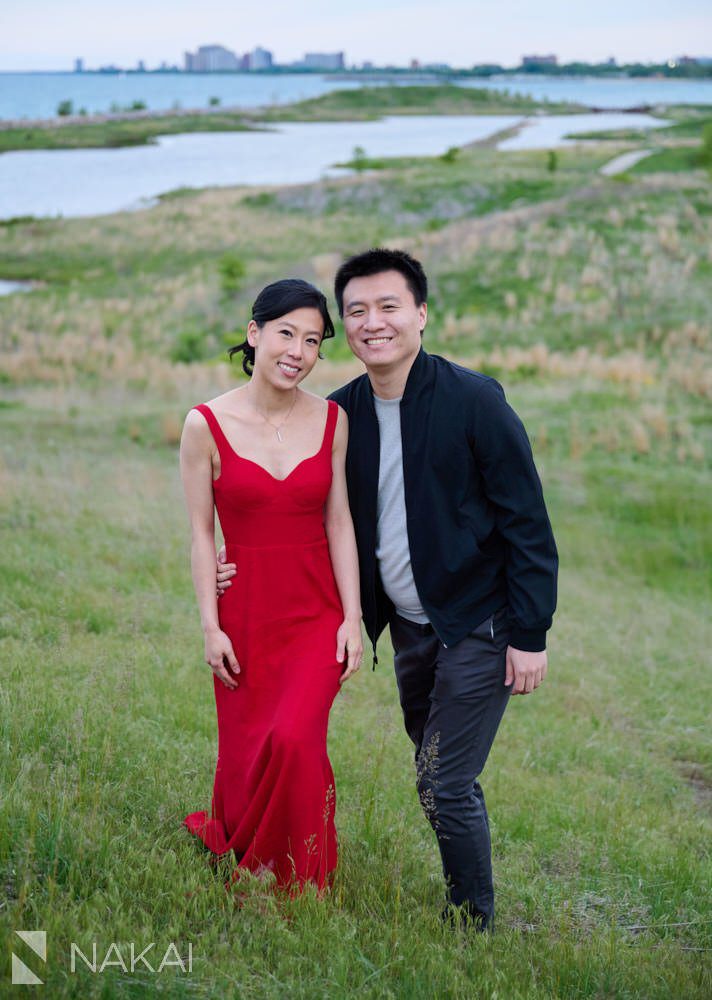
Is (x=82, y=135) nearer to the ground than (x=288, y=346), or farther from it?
farther from it

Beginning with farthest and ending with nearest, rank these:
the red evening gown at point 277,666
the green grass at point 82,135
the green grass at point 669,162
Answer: the green grass at point 669,162, the green grass at point 82,135, the red evening gown at point 277,666

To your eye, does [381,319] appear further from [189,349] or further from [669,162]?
[669,162]

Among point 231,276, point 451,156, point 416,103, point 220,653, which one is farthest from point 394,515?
point 416,103

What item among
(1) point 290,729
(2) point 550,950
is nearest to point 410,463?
(1) point 290,729

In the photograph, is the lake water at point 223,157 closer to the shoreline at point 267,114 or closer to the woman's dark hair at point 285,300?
the shoreline at point 267,114

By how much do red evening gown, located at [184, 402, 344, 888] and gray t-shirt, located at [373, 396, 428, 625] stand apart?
210 millimetres

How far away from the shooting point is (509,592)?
3689 millimetres

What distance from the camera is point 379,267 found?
12.1ft

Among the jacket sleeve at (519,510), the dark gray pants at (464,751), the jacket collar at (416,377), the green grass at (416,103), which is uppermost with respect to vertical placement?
the green grass at (416,103)

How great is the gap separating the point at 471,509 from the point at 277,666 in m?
0.94

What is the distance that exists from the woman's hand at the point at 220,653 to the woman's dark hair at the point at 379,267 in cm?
130

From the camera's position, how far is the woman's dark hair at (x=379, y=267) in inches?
144

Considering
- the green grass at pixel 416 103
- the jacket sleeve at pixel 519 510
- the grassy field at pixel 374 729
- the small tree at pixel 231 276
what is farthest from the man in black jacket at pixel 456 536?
the green grass at pixel 416 103

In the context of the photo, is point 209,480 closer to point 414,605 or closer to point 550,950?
point 414,605
